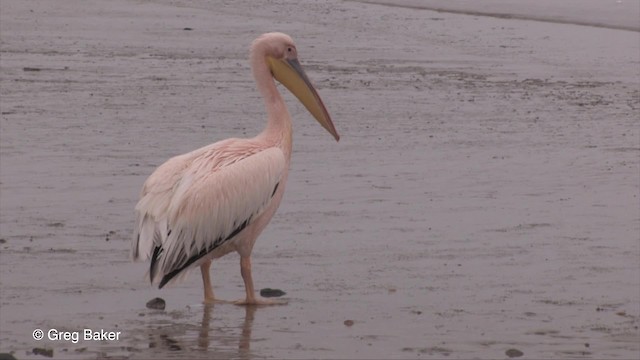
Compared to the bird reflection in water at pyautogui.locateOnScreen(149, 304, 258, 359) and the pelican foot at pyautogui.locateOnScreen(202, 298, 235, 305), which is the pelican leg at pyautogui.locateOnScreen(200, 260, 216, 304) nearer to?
the pelican foot at pyautogui.locateOnScreen(202, 298, 235, 305)

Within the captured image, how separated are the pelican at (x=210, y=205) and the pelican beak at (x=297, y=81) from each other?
396 mm

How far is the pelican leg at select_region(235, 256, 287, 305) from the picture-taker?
287 inches

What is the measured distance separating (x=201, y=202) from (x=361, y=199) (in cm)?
247

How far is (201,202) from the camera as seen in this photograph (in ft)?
24.1

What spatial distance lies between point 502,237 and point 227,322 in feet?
7.28

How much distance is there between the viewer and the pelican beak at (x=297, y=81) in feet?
27.5

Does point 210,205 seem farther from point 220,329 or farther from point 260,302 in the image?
point 220,329

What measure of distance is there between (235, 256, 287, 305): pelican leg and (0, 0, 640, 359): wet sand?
0.08 metres

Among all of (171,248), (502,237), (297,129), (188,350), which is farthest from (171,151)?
(188,350)

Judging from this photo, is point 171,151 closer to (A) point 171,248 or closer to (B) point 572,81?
(A) point 171,248

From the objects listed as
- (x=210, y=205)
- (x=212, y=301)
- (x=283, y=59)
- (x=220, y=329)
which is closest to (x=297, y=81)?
(x=283, y=59)

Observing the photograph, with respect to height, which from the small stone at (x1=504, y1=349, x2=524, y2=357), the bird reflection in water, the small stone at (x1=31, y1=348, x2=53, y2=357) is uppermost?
the small stone at (x1=504, y1=349, x2=524, y2=357)

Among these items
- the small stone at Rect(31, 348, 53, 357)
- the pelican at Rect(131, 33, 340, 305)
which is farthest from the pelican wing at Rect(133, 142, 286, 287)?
the small stone at Rect(31, 348, 53, 357)

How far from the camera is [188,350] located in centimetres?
641
